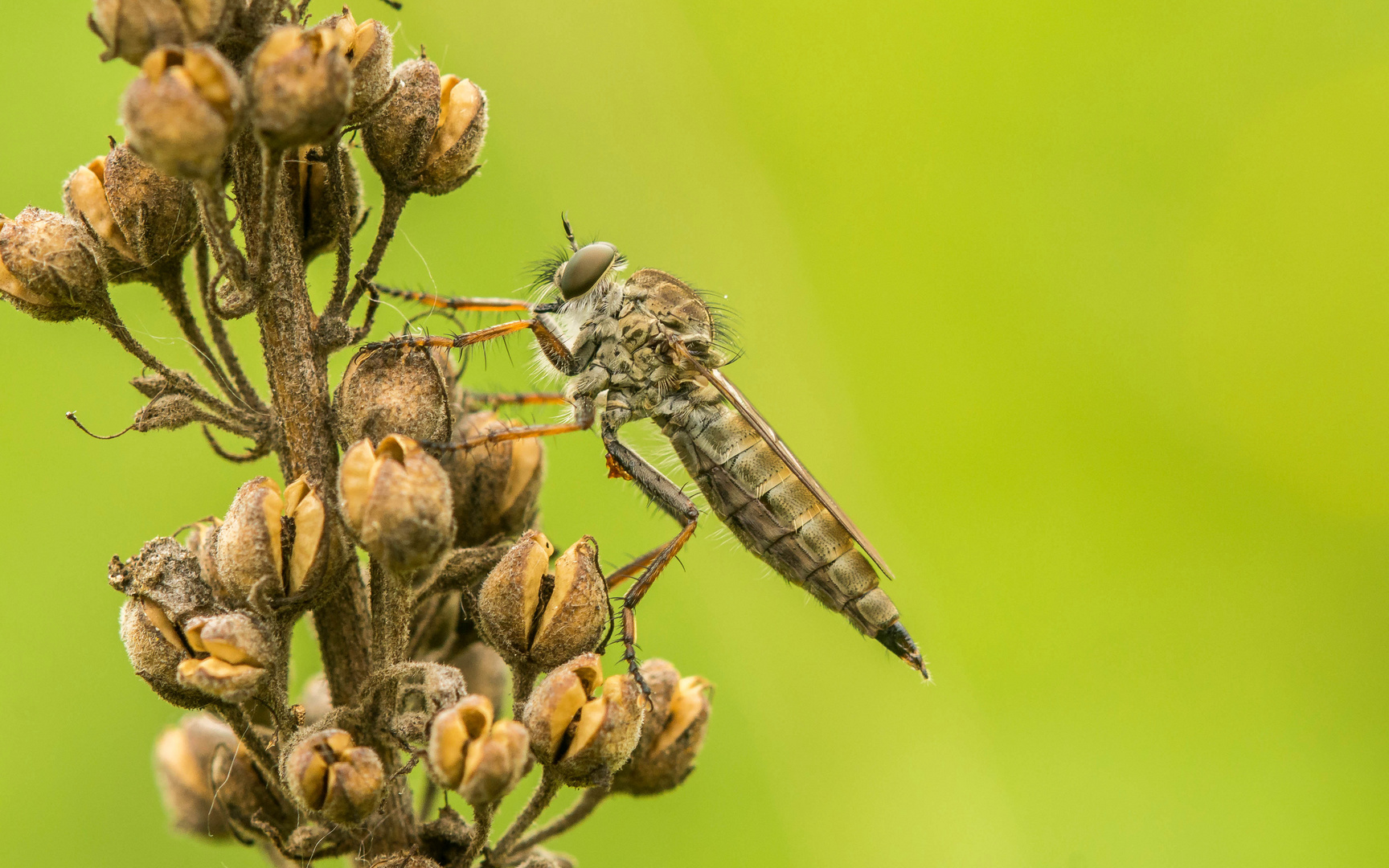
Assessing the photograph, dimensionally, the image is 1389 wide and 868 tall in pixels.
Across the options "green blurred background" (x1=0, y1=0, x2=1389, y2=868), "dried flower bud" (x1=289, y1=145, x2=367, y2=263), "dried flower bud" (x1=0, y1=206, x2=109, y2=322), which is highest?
"dried flower bud" (x1=0, y1=206, x2=109, y2=322)

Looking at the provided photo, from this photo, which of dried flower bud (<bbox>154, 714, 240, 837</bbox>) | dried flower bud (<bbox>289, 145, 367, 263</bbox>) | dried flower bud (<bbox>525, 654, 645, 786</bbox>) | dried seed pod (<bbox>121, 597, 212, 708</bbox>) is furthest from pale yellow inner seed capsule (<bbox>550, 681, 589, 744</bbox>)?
dried flower bud (<bbox>289, 145, 367, 263</bbox>)

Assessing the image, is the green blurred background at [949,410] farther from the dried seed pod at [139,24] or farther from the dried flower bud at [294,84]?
the dried seed pod at [139,24]

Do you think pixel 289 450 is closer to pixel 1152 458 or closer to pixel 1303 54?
pixel 1152 458

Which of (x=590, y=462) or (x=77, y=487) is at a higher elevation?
(x=77, y=487)

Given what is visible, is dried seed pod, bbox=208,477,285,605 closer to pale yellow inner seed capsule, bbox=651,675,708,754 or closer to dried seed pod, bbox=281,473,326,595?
dried seed pod, bbox=281,473,326,595

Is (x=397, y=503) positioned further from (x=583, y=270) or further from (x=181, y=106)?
(x=583, y=270)

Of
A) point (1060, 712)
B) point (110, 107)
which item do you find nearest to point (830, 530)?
point (1060, 712)
